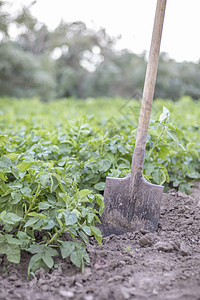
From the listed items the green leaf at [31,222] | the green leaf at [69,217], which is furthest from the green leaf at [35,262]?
the green leaf at [69,217]

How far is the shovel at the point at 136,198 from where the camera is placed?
6.89 feet

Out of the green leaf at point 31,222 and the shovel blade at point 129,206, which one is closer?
the green leaf at point 31,222

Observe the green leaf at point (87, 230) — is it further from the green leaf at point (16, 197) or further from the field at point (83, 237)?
the green leaf at point (16, 197)

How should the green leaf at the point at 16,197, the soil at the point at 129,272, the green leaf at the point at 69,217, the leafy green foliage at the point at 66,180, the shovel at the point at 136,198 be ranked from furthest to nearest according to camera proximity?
the shovel at the point at 136,198 < the green leaf at the point at 16,197 < the leafy green foliage at the point at 66,180 < the green leaf at the point at 69,217 < the soil at the point at 129,272

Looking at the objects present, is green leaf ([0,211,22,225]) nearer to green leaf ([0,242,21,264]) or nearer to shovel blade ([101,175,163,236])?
green leaf ([0,242,21,264])

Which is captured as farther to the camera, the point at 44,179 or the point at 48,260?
the point at 44,179

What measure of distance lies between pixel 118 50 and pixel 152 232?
2018cm

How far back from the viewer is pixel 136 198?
2.13 metres

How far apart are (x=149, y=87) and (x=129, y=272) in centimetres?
125

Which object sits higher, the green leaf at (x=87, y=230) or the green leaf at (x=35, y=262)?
the green leaf at (x=87, y=230)

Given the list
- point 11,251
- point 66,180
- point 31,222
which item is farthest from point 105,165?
point 11,251

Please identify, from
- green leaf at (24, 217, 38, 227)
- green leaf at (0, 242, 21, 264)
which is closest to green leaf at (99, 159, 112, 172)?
green leaf at (24, 217, 38, 227)

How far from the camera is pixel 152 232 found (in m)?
2.08

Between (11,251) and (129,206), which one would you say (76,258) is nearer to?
(11,251)
